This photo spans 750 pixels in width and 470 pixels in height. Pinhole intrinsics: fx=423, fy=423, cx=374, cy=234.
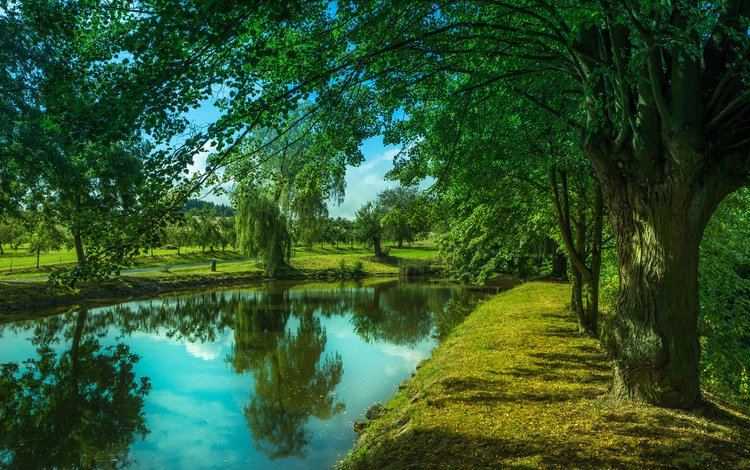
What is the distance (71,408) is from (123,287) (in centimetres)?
2230

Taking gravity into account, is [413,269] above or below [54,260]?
below

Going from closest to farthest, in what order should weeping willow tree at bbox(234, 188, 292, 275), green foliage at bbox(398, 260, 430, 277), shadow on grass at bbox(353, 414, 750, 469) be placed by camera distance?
shadow on grass at bbox(353, 414, 750, 469), weeping willow tree at bbox(234, 188, 292, 275), green foliage at bbox(398, 260, 430, 277)

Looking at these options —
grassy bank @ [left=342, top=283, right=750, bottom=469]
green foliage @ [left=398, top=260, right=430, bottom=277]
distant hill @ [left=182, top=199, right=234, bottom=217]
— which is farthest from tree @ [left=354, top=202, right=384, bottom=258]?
grassy bank @ [left=342, top=283, right=750, bottom=469]

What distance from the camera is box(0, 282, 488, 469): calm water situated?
825 cm

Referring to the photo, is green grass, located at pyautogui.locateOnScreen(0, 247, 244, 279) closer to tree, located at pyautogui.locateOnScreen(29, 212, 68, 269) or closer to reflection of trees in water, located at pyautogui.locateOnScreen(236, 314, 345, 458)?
tree, located at pyautogui.locateOnScreen(29, 212, 68, 269)

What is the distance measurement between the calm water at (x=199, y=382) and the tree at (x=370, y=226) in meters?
35.1

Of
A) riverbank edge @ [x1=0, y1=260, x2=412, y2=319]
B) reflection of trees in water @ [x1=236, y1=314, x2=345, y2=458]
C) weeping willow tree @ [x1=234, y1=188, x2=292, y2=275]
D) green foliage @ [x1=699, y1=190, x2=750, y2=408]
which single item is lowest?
reflection of trees in water @ [x1=236, y1=314, x2=345, y2=458]

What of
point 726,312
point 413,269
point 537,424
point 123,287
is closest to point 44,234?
point 123,287

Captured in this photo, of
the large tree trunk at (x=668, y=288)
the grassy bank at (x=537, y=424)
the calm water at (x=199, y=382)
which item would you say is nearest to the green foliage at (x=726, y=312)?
the grassy bank at (x=537, y=424)

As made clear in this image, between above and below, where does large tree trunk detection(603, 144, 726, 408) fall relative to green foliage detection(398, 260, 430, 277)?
above

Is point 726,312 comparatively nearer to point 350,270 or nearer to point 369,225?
point 350,270

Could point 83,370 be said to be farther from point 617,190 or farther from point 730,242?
point 730,242

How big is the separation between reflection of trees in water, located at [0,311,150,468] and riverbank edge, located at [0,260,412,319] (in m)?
2.77

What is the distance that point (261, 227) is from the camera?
128ft
